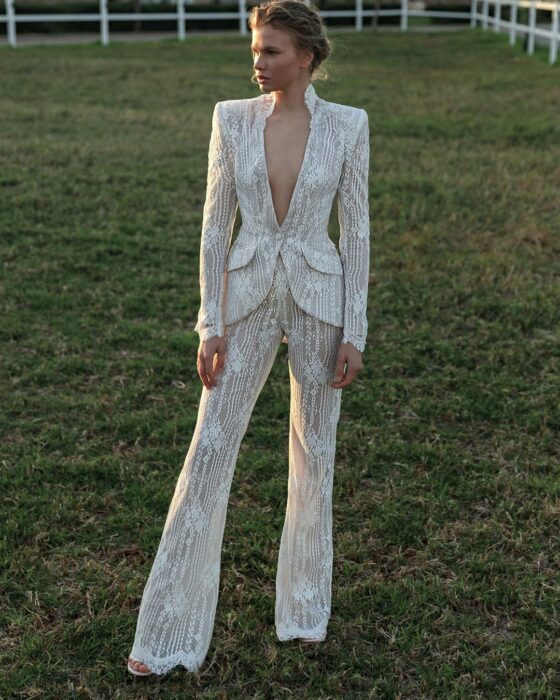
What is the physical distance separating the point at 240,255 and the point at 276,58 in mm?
572

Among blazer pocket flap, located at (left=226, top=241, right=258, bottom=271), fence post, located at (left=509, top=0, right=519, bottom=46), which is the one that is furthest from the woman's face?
fence post, located at (left=509, top=0, right=519, bottom=46)

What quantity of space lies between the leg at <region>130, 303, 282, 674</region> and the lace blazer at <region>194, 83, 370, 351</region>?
10 centimetres

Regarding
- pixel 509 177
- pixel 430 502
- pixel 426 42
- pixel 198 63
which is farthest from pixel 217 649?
pixel 426 42

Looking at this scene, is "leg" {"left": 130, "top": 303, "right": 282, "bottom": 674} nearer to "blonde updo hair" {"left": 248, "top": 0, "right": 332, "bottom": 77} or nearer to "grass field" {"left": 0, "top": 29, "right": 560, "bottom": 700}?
"grass field" {"left": 0, "top": 29, "right": 560, "bottom": 700}

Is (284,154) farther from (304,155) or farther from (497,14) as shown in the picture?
(497,14)

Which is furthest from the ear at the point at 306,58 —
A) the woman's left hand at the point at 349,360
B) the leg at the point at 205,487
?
the woman's left hand at the point at 349,360

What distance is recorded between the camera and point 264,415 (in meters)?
5.04

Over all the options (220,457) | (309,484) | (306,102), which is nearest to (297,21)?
(306,102)

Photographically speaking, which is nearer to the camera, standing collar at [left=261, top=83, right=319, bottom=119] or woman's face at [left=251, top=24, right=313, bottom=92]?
woman's face at [left=251, top=24, right=313, bottom=92]

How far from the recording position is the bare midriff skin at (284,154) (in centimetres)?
290

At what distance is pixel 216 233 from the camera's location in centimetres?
299

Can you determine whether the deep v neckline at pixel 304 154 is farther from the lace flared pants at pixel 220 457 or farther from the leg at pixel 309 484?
the leg at pixel 309 484

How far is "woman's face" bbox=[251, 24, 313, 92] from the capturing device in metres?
2.82

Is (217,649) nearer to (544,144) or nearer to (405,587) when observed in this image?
(405,587)
